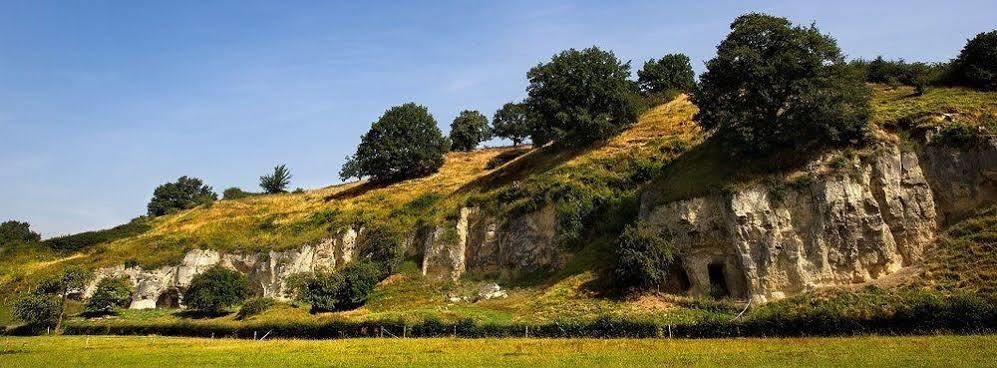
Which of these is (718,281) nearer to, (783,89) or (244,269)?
(783,89)

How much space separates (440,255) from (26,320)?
36327 mm

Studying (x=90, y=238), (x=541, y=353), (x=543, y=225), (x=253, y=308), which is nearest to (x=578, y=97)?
(x=543, y=225)

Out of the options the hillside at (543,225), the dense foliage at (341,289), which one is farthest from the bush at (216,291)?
the dense foliage at (341,289)

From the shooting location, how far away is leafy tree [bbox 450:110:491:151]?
126688 millimetres

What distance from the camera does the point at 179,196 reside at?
129125 mm

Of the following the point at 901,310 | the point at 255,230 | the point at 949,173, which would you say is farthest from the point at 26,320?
the point at 949,173

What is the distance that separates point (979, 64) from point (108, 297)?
7711 cm

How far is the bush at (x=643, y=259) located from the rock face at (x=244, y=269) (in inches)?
1408

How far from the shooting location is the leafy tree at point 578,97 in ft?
230

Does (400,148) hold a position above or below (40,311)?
above

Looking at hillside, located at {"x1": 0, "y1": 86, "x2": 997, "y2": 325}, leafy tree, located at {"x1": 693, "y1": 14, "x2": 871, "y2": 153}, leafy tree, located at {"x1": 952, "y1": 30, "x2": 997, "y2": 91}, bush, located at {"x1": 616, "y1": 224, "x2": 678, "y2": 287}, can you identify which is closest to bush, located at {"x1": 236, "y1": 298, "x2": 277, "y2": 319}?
hillside, located at {"x1": 0, "y1": 86, "x2": 997, "y2": 325}

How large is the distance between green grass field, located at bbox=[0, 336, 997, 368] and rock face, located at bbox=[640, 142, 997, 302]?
10.3 metres

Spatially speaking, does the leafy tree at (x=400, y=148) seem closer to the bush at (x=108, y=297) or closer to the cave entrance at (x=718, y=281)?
the bush at (x=108, y=297)

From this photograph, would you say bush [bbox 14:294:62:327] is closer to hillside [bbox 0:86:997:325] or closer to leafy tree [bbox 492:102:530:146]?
hillside [bbox 0:86:997:325]
